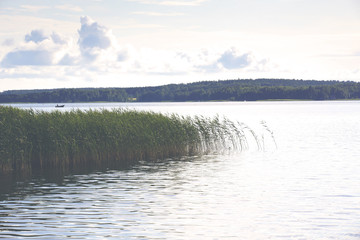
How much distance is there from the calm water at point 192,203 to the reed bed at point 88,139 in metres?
1.78

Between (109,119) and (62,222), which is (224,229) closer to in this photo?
(62,222)

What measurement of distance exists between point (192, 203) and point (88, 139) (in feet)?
37.6

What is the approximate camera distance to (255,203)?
18609 mm

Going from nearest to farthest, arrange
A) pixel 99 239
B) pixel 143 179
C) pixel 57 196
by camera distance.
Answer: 1. pixel 99 239
2. pixel 57 196
3. pixel 143 179

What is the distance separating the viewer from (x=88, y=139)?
91.6ft

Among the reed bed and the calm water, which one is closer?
the calm water

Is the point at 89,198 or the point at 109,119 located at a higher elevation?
the point at 109,119

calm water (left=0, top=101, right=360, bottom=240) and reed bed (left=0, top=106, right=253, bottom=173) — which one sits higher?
reed bed (left=0, top=106, right=253, bottom=173)

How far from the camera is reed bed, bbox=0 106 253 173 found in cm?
2547

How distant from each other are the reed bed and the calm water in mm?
1781

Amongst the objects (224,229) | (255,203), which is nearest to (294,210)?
(255,203)

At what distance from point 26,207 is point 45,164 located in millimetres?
8548

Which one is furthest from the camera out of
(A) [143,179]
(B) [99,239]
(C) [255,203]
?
(A) [143,179]

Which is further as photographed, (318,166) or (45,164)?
(318,166)
